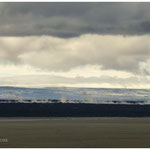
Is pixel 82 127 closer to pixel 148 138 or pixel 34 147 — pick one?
pixel 148 138

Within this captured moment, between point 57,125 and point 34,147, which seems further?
point 57,125

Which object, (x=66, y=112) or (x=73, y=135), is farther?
(x=66, y=112)

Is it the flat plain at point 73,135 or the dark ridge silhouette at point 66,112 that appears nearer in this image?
the flat plain at point 73,135

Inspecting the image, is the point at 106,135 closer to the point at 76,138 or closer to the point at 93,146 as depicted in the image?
the point at 76,138

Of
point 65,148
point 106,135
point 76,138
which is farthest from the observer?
point 106,135

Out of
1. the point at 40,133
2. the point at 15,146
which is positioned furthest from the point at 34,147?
the point at 40,133

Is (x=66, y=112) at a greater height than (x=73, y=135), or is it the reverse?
(x=66, y=112)

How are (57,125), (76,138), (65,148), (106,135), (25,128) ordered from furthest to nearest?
(57,125) < (25,128) < (106,135) < (76,138) < (65,148)

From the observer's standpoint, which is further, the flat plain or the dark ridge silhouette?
the dark ridge silhouette
